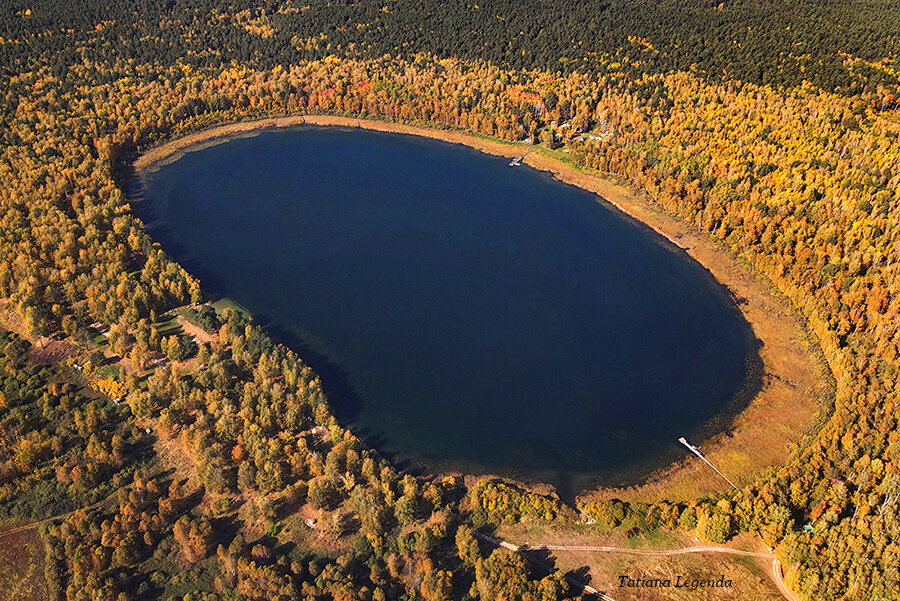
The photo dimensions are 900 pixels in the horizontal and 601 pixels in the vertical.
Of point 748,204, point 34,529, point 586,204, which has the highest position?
point 748,204

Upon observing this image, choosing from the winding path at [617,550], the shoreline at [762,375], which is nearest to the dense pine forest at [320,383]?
the winding path at [617,550]

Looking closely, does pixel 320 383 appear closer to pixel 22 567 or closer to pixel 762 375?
pixel 22 567

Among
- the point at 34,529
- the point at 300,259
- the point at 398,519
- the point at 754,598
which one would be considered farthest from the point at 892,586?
the point at 300,259

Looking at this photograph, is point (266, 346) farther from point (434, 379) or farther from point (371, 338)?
point (434, 379)

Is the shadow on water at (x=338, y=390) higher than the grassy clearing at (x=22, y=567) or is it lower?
higher

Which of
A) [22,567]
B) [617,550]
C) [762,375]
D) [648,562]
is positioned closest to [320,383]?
[22,567]

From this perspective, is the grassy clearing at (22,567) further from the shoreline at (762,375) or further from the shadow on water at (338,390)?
the shoreline at (762,375)
